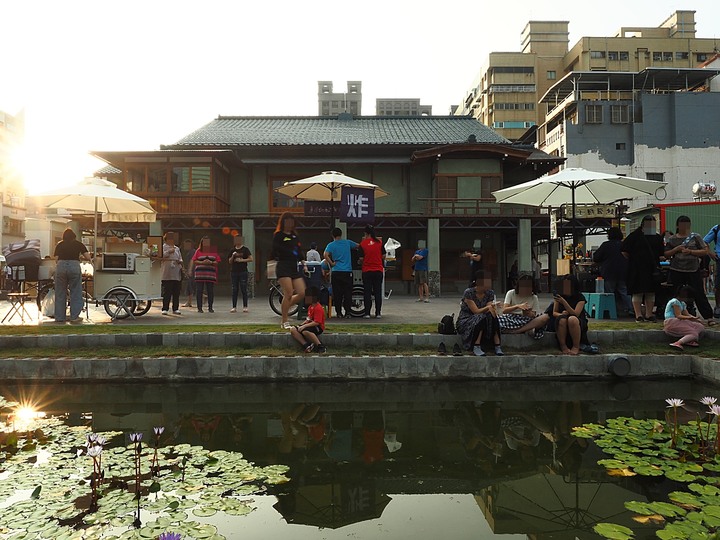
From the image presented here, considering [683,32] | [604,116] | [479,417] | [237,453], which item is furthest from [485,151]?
[683,32]

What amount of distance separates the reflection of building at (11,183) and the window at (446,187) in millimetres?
32549

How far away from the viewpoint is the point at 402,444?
4020mm

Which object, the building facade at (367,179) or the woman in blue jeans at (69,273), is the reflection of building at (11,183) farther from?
the woman in blue jeans at (69,273)

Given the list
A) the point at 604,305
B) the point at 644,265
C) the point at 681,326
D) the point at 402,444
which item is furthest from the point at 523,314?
the point at 402,444

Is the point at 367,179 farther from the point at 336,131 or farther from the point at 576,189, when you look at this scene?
the point at 576,189

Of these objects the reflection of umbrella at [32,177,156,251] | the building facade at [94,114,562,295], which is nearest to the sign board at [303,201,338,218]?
the reflection of umbrella at [32,177,156,251]

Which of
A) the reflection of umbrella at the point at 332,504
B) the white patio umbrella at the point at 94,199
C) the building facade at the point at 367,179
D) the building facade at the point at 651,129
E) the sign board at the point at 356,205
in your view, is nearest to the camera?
the reflection of umbrella at the point at 332,504

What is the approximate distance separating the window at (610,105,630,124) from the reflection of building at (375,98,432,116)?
4662 cm

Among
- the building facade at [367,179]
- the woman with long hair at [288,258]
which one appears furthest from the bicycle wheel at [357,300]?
the building facade at [367,179]

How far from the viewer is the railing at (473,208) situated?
1838cm

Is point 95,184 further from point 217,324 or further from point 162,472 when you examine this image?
point 162,472

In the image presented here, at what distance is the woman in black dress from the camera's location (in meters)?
7.79

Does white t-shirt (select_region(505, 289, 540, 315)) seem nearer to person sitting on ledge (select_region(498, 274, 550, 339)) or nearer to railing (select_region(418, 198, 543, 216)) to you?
person sitting on ledge (select_region(498, 274, 550, 339))

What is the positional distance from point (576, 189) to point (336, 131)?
15.5 meters
